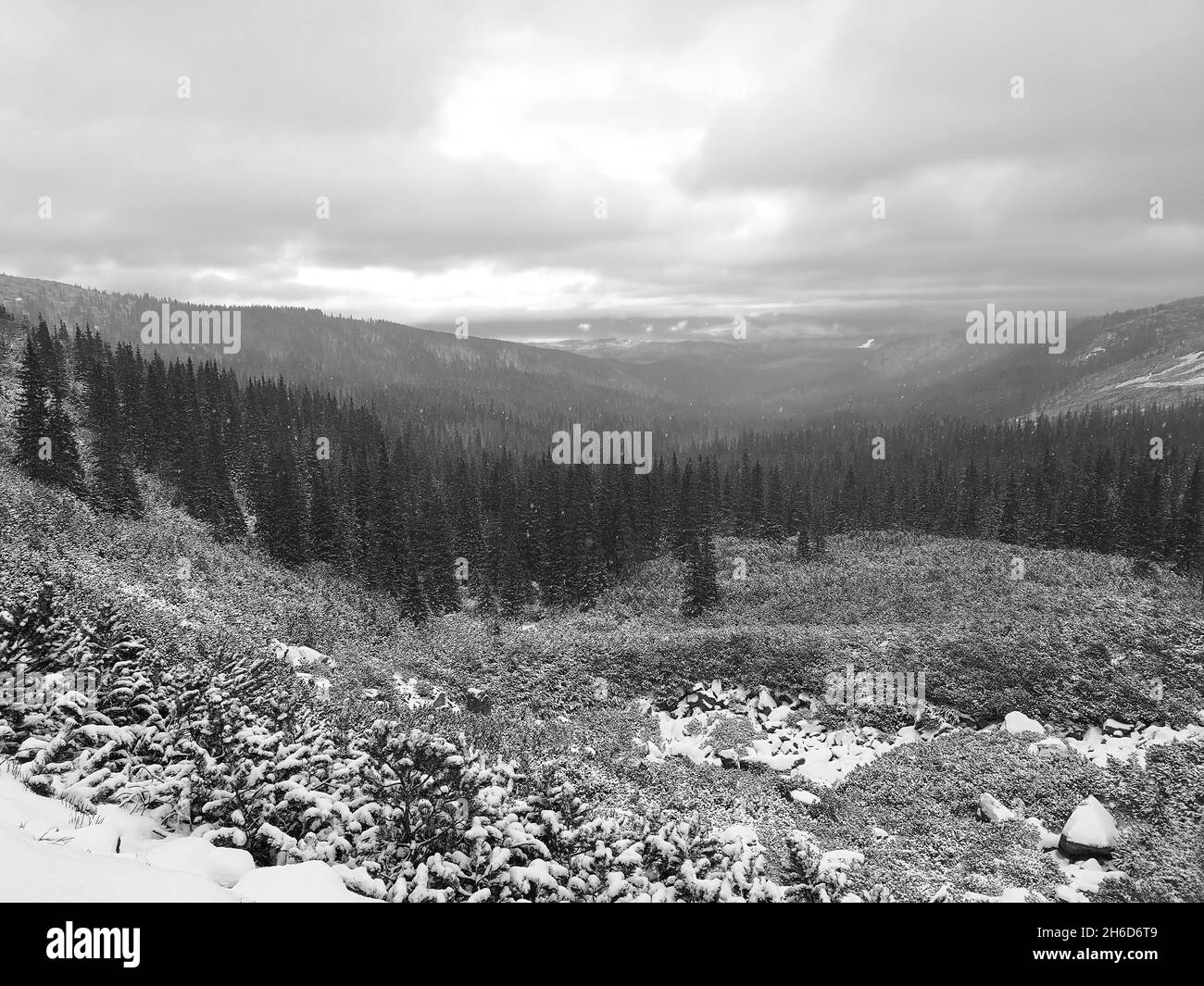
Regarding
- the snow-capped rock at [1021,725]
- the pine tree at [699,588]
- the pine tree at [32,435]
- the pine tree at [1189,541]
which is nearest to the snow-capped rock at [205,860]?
the snow-capped rock at [1021,725]

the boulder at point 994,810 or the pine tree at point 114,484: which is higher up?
the pine tree at point 114,484

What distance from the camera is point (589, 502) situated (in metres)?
74.4

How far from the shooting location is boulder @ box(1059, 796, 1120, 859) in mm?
18859

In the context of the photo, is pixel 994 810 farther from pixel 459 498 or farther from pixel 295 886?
pixel 459 498

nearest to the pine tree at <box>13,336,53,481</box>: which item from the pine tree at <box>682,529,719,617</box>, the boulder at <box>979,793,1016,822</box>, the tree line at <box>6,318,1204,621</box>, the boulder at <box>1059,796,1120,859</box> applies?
the tree line at <box>6,318,1204,621</box>

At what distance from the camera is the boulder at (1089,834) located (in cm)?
1886

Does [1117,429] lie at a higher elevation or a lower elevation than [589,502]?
higher

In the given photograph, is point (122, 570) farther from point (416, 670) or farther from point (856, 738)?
point (856, 738)

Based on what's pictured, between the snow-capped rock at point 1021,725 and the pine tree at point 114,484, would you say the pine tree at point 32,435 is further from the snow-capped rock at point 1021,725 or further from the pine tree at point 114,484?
the snow-capped rock at point 1021,725

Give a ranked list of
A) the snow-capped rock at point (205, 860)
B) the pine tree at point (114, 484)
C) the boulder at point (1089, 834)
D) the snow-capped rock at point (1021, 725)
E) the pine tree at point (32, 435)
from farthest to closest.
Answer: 1. the pine tree at point (114, 484)
2. the pine tree at point (32, 435)
3. the snow-capped rock at point (1021, 725)
4. the boulder at point (1089, 834)
5. the snow-capped rock at point (205, 860)

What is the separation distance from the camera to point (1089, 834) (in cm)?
1905
